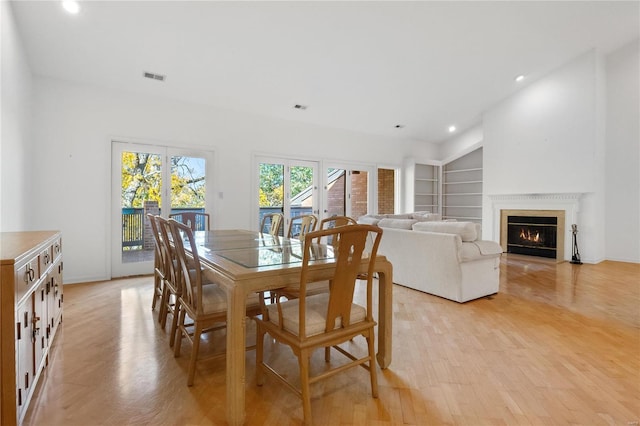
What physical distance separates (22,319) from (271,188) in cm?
462

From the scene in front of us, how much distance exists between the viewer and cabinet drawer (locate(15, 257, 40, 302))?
4.65ft

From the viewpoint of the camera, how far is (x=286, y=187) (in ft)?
20.2

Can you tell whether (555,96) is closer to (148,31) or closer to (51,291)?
(148,31)

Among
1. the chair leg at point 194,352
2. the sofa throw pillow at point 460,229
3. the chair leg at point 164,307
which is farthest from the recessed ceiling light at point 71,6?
the sofa throw pillow at point 460,229

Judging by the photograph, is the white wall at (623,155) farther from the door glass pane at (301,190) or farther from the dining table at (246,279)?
the dining table at (246,279)

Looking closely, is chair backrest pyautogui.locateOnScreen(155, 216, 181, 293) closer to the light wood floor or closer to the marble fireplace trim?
the light wood floor

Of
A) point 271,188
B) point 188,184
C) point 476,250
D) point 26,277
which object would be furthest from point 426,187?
point 26,277

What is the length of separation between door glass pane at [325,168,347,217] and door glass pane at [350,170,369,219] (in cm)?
22

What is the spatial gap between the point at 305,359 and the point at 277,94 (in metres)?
4.53

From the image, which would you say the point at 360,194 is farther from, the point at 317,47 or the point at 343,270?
the point at 343,270

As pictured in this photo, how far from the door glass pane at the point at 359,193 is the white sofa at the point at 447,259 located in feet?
9.88

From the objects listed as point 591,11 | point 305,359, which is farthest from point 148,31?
point 591,11

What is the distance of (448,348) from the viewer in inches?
94.5

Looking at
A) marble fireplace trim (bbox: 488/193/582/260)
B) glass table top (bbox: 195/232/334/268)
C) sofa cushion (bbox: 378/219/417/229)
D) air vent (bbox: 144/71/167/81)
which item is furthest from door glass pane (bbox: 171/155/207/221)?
marble fireplace trim (bbox: 488/193/582/260)
